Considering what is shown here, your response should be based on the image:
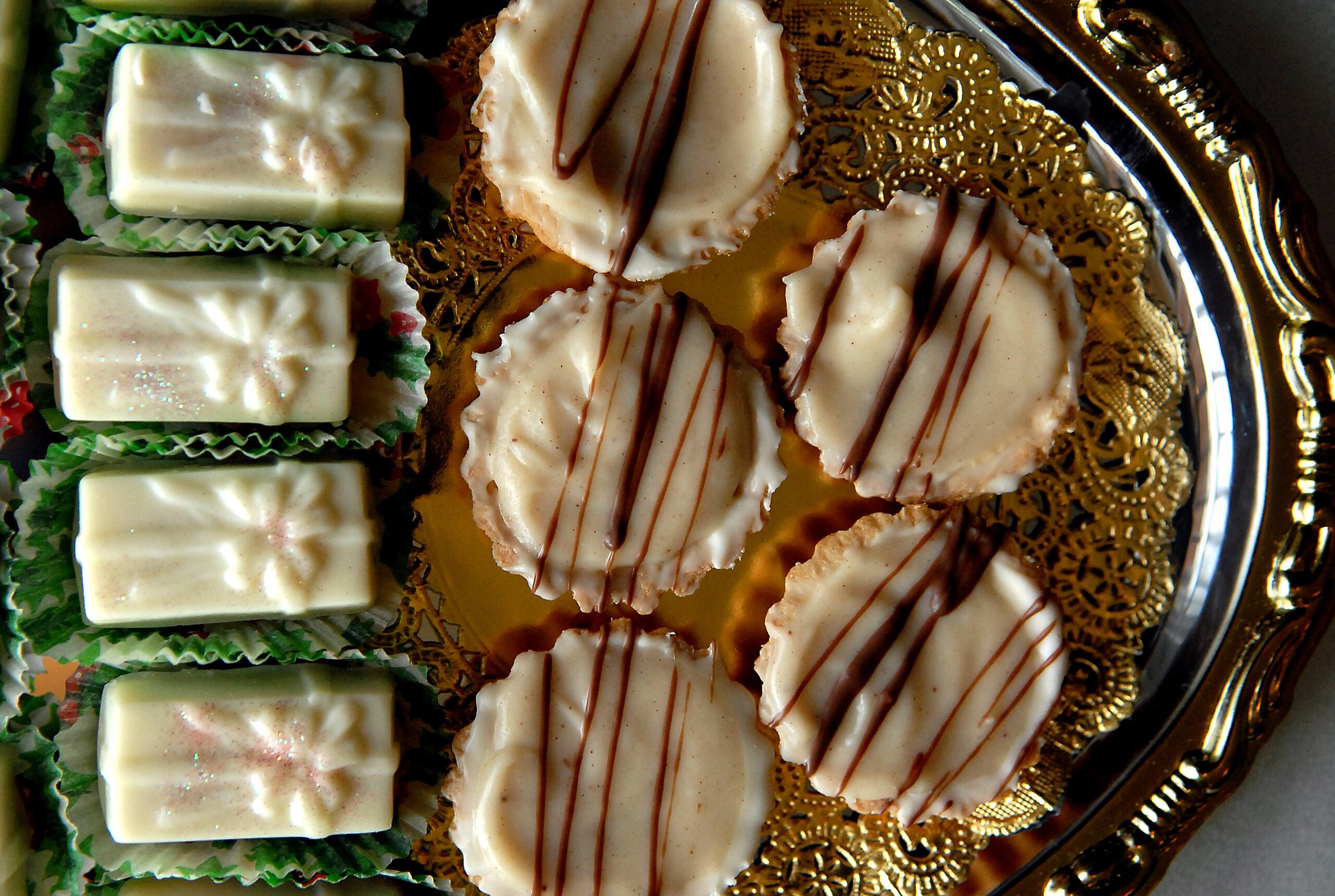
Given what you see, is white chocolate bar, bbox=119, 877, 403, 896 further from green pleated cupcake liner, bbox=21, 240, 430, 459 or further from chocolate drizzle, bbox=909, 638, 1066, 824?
chocolate drizzle, bbox=909, 638, 1066, 824

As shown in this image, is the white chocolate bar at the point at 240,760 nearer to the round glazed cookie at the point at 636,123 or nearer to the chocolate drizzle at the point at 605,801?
the chocolate drizzle at the point at 605,801

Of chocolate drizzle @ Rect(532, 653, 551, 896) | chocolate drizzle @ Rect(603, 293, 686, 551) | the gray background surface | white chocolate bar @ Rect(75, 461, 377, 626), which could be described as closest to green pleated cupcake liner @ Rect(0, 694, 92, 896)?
white chocolate bar @ Rect(75, 461, 377, 626)

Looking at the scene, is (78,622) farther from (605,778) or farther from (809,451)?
(809,451)

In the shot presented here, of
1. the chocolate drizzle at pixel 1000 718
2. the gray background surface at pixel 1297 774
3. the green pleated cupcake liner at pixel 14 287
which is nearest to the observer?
the green pleated cupcake liner at pixel 14 287

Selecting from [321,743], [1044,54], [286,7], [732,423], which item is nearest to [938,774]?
[732,423]

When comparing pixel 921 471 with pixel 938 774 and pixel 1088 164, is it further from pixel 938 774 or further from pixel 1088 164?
pixel 1088 164

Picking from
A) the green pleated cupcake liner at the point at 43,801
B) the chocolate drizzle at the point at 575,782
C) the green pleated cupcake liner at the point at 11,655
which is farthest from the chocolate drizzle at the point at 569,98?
the green pleated cupcake liner at the point at 43,801

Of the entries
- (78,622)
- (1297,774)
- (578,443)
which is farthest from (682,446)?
(1297,774)
